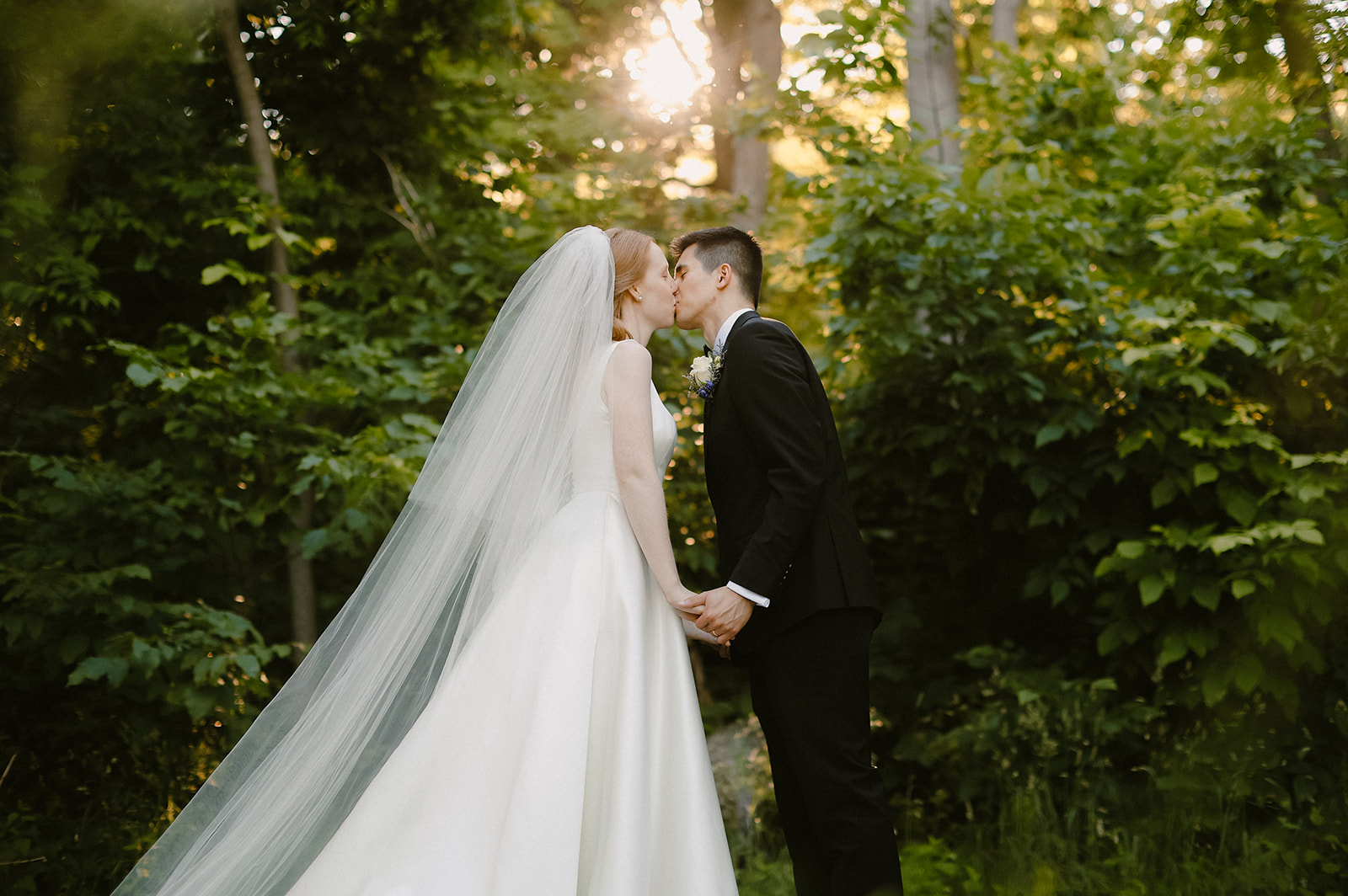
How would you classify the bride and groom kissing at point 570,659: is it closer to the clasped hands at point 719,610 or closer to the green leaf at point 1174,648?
the clasped hands at point 719,610

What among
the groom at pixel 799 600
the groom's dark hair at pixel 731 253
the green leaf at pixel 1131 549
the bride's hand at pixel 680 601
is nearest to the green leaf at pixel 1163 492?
the green leaf at pixel 1131 549

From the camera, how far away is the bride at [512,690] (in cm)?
239

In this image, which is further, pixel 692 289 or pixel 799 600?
pixel 692 289

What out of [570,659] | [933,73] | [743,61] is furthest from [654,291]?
[743,61]

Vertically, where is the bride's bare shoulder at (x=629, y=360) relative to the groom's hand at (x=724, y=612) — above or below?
above

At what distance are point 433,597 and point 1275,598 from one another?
10.4 ft

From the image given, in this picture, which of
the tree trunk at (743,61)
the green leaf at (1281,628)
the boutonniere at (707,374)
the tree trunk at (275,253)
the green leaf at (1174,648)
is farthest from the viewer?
the tree trunk at (743,61)

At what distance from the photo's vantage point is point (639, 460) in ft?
8.99

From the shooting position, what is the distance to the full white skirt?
92.2 inches

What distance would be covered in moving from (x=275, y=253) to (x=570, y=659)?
313 cm

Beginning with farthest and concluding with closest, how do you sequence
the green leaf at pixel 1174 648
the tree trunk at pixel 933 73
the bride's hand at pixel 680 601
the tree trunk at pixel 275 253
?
the tree trunk at pixel 933 73 < the tree trunk at pixel 275 253 < the green leaf at pixel 1174 648 < the bride's hand at pixel 680 601

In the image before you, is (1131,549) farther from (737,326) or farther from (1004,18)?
(1004,18)

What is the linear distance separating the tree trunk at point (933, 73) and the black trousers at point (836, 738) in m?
4.12

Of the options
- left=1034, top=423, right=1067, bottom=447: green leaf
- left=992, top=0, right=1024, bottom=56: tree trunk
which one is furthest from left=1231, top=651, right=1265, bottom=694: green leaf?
left=992, top=0, right=1024, bottom=56: tree trunk
